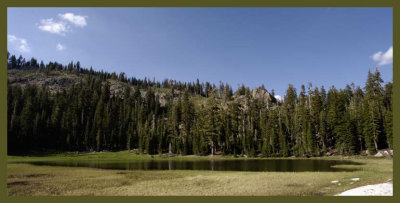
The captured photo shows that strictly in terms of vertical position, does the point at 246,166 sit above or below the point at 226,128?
below

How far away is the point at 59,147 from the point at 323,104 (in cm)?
14032

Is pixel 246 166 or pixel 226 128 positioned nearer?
pixel 246 166

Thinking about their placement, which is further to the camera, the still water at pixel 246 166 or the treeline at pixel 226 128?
the treeline at pixel 226 128

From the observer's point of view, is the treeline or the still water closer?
the still water

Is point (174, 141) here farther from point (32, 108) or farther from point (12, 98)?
point (12, 98)

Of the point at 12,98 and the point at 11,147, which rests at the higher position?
the point at 12,98

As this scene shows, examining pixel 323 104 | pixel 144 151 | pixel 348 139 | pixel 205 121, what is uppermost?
pixel 323 104

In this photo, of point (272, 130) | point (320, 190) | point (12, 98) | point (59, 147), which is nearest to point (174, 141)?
point (272, 130)

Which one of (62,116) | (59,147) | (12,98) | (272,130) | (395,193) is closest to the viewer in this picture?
(395,193)

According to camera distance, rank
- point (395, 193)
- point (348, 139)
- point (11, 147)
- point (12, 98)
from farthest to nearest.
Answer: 1. point (12, 98)
2. point (11, 147)
3. point (348, 139)
4. point (395, 193)

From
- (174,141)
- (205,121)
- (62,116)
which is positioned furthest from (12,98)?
(205,121)

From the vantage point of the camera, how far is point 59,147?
12988 cm

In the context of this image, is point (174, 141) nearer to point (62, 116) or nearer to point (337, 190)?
point (62, 116)

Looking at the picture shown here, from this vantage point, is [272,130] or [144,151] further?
[144,151]
